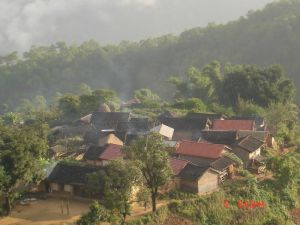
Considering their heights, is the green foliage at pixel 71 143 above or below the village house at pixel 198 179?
above

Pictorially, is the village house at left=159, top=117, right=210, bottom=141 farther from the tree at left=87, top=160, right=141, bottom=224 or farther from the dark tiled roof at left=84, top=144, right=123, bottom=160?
the tree at left=87, top=160, right=141, bottom=224

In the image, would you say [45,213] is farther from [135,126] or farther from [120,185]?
[135,126]

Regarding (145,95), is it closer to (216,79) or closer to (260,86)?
(216,79)

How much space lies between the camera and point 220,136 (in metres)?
39.3

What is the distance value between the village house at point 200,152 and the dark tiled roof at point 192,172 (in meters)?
3.20

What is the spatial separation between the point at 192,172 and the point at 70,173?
26.3 feet

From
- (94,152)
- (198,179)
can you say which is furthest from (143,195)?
(94,152)

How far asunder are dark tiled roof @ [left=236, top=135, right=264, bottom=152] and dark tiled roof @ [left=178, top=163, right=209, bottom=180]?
6736 mm

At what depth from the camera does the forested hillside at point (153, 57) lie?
8594 cm

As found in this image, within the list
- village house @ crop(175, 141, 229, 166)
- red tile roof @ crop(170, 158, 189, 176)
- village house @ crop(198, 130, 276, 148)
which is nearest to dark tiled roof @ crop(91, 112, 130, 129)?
village house @ crop(198, 130, 276, 148)

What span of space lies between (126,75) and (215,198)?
8597 centimetres

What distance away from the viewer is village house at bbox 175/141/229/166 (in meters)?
34.1

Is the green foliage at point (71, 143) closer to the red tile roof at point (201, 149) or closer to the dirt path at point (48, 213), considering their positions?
the red tile roof at point (201, 149)

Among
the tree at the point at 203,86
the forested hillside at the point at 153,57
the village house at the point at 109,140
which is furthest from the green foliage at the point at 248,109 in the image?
the forested hillside at the point at 153,57
